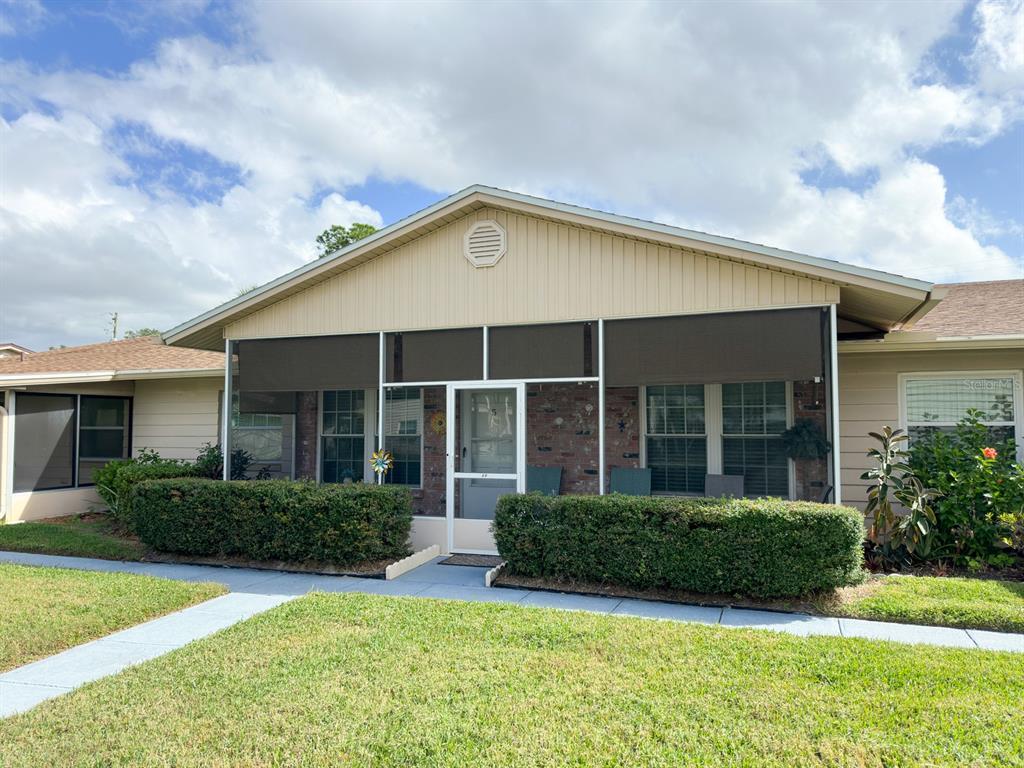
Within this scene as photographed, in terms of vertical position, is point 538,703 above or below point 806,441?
below

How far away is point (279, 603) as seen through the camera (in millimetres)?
6293

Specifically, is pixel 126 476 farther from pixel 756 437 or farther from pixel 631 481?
pixel 756 437

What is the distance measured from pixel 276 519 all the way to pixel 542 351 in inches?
146

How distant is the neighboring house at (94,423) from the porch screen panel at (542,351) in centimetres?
546

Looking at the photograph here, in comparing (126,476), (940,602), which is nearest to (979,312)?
(940,602)

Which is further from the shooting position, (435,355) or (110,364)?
(110,364)

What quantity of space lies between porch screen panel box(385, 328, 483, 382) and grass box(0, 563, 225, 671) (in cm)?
339

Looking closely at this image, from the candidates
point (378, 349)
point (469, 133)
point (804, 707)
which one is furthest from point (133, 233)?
point (804, 707)

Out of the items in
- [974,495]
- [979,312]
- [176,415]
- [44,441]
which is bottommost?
[974,495]

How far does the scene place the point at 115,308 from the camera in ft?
169

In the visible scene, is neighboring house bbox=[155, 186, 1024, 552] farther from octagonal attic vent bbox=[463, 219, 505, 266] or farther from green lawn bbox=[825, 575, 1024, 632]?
green lawn bbox=[825, 575, 1024, 632]

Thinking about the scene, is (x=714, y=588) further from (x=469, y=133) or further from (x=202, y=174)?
(x=202, y=174)

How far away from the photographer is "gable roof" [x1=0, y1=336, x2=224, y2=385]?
1138 cm

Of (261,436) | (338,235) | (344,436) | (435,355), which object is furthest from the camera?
(338,235)
